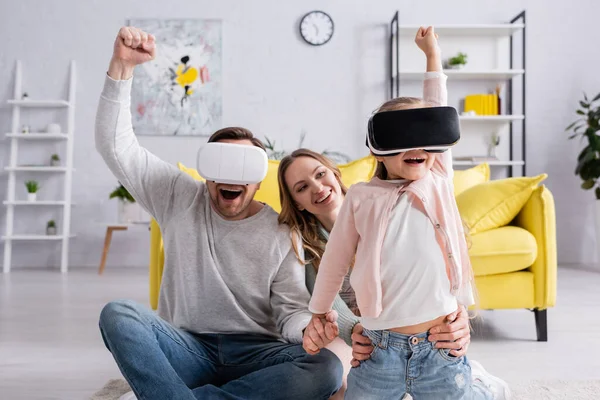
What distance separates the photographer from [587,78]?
17.7 ft

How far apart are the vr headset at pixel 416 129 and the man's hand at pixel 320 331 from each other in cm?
34

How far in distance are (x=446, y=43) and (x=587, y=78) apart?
1.26 metres

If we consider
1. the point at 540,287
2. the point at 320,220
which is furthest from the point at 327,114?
the point at 320,220

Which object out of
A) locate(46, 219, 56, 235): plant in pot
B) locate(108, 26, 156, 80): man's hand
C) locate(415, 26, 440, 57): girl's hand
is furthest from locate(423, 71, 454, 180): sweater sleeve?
locate(46, 219, 56, 235): plant in pot

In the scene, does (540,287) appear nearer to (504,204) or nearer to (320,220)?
(504,204)

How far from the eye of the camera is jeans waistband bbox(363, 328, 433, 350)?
45.2 inches

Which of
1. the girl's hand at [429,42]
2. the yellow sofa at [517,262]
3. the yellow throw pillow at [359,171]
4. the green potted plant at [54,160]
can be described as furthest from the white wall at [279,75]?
the girl's hand at [429,42]

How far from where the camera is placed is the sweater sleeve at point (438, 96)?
1.28 metres

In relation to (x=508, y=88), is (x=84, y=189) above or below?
below

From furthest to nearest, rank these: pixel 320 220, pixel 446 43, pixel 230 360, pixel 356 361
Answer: pixel 446 43 < pixel 320 220 < pixel 230 360 < pixel 356 361

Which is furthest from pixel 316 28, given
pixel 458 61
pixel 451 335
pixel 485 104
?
pixel 451 335

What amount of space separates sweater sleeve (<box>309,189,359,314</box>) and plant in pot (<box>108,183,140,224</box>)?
3993 mm

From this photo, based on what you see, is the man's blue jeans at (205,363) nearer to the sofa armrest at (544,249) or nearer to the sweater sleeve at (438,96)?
the sweater sleeve at (438,96)

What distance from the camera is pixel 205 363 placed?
1525 millimetres
